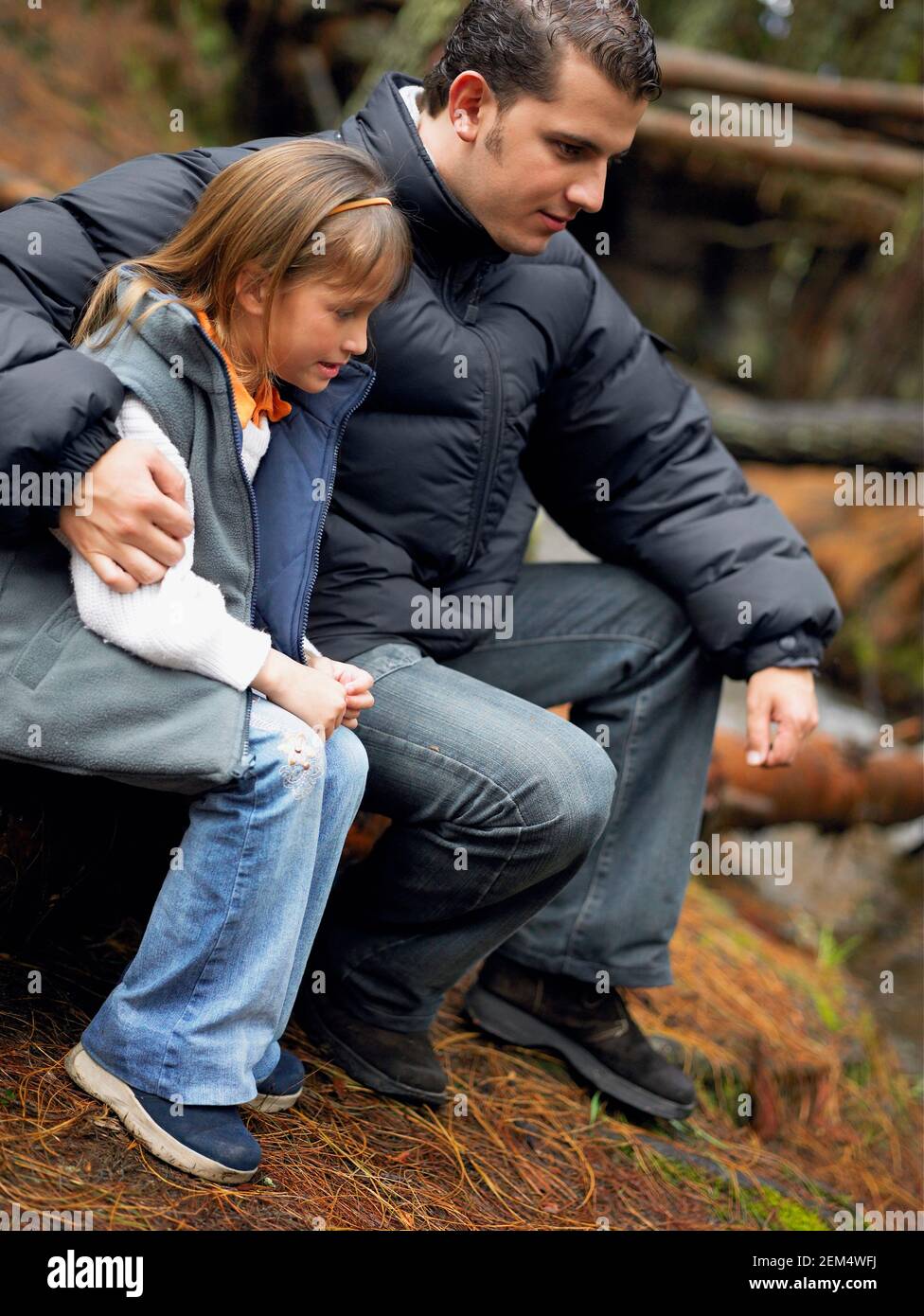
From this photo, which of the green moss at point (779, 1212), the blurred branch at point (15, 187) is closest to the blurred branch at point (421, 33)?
the blurred branch at point (15, 187)

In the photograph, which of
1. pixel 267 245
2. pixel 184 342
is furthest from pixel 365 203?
pixel 184 342

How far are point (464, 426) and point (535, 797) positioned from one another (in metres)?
0.64

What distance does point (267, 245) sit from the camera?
168cm

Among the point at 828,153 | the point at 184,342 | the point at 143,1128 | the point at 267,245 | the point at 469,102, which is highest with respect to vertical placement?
the point at 828,153

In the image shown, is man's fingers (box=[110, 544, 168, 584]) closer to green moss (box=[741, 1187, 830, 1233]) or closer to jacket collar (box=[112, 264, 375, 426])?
jacket collar (box=[112, 264, 375, 426])

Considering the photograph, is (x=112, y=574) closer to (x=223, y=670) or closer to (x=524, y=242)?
(x=223, y=670)

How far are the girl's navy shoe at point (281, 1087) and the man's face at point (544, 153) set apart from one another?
138 cm

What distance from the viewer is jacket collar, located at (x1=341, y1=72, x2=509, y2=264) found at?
2.08 meters

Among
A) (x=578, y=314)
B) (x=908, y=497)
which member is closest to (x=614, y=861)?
(x=578, y=314)

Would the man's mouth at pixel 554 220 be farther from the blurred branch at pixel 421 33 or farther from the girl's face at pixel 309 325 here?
the blurred branch at pixel 421 33

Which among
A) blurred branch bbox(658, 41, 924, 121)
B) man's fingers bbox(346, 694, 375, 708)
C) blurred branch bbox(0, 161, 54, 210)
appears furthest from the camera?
blurred branch bbox(658, 41, 924, 121)

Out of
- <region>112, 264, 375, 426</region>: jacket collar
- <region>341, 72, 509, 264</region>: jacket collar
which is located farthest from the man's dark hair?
<region>112, 264, 375, 426</region>: jacket collar

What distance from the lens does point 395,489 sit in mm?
2098

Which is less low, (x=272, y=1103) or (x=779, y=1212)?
(x=272, y=1103)
